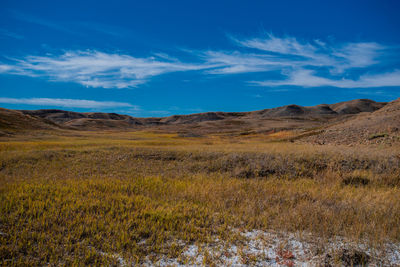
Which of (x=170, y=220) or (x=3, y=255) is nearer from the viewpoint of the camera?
(x=3, y=255)

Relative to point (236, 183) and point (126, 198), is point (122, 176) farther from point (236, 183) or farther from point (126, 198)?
point (236, 183)

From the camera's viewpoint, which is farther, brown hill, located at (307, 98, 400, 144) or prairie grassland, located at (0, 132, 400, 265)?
brown hill, located at (307, 98, 400, 144)

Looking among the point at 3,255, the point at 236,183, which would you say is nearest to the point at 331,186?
the point at 236,183

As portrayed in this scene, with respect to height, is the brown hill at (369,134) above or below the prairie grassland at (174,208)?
above

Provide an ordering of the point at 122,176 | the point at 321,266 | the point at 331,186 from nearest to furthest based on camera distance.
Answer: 1. the point at 321,266
2. the point at 331,186
3. the point at 122,176

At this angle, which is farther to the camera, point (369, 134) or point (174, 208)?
point (369, 134)

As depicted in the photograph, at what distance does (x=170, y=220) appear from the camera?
6602 mm

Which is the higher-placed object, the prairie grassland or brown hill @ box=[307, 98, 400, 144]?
brown hill @ box=[307, 98, 400, 144]

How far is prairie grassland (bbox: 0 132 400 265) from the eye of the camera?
5316mm

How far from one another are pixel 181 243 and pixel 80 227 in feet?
8.51

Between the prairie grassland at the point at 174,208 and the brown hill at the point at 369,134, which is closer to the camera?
the prairie grassland at the point at 174,208

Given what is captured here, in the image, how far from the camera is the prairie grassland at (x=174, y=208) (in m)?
5.32

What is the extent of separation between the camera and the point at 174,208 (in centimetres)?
734

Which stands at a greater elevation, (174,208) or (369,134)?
(369,134)
